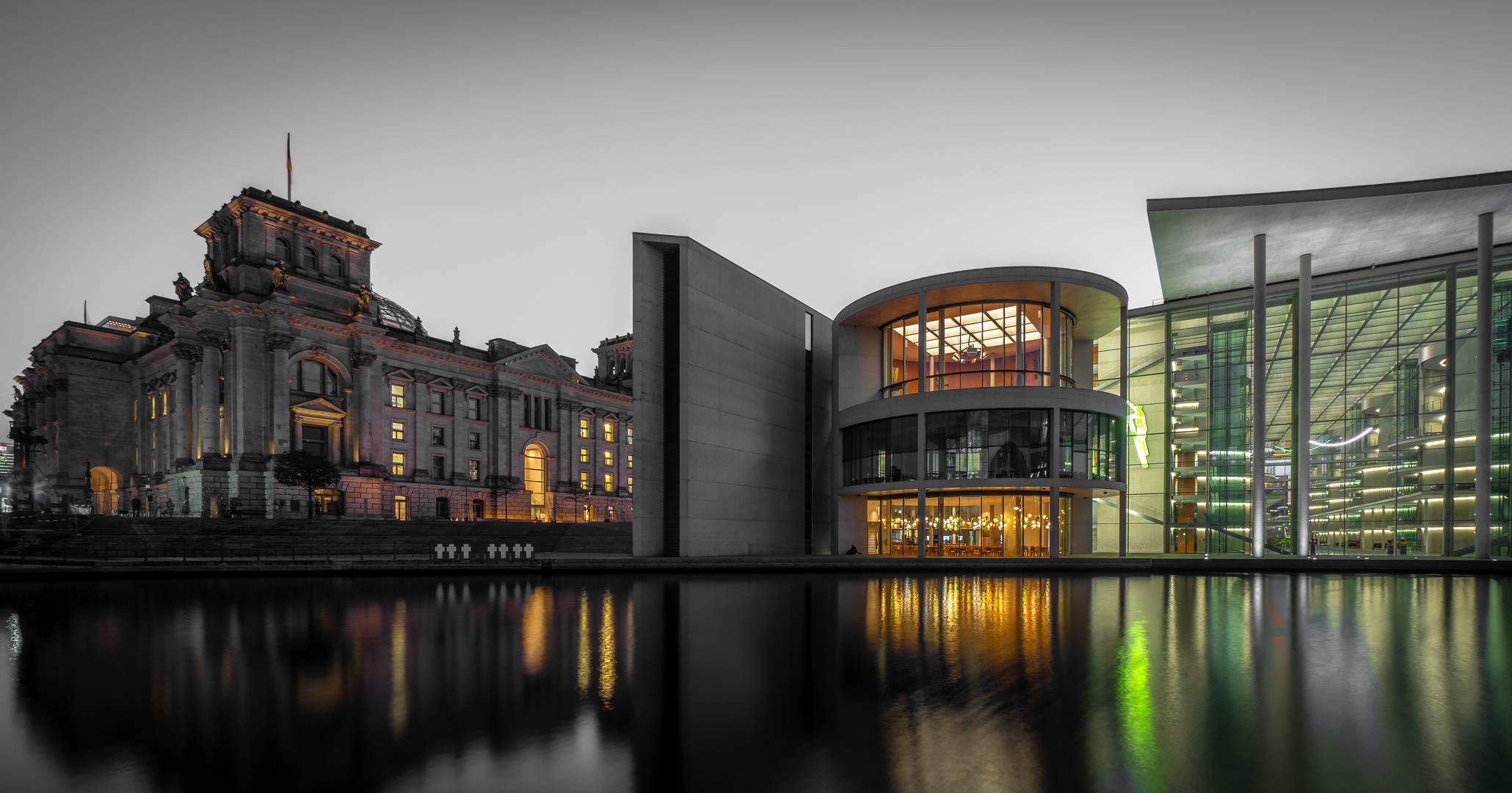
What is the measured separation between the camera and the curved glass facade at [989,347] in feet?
125

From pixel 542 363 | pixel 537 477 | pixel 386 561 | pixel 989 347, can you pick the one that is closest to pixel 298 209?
pixel 542 363

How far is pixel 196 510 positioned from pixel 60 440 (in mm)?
26806

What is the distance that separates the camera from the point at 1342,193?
3344 centimetres

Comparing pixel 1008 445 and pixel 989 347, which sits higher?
pixel 989 347

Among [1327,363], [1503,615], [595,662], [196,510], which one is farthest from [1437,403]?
[196,510]

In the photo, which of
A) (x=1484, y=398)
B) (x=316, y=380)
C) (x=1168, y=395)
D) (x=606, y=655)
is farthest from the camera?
(x=316, y=380)

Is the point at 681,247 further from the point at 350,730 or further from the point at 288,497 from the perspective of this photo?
the point at 288,497

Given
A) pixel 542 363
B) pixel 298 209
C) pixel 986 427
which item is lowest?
pixel 986 427

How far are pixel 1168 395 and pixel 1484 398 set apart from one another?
13.2 meters

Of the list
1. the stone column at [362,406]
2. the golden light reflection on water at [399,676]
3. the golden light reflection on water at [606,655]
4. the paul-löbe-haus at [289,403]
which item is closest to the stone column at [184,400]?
the paul-löbe-haus at [289,403]

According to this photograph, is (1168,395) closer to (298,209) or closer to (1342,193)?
(1342,193)

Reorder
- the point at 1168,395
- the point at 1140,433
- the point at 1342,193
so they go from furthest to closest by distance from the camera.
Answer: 1. the point at 1140,433
2. the point at 1168,395
3. the point at 1342,193

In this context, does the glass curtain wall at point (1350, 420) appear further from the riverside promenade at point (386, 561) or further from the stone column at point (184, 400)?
the stone column at point (184, 400)

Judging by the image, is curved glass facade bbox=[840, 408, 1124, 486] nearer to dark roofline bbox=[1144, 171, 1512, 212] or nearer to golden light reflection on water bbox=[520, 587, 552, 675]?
dark roofline bbox=[1144, 171, 1512, 212]
